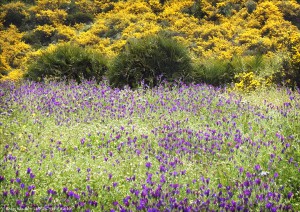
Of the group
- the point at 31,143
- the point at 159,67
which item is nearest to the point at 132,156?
the point at 31,143

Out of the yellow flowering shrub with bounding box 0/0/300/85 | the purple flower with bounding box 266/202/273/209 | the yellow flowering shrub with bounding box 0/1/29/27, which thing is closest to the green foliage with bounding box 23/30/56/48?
the yellow flowering shrub with bounding box 0/0/300/85

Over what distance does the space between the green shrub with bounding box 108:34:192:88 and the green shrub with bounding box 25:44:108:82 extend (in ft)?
2.94

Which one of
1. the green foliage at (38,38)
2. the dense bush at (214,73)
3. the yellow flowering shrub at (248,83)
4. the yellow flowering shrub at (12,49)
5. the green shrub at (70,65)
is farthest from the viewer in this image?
the green foliage at (38,38)

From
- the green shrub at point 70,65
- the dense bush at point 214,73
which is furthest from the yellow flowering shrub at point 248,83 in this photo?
the green shrub at point 70,65

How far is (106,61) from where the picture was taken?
10.5 m

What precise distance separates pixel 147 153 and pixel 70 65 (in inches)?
249

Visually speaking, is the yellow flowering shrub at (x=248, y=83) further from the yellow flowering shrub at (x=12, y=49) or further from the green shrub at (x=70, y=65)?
the yellow flowering shrub at (x=12, y=49)

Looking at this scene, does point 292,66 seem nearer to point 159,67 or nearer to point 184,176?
point 159,67

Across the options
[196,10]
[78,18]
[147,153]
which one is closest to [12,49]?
[78,18]

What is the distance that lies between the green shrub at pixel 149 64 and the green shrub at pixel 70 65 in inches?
35.3

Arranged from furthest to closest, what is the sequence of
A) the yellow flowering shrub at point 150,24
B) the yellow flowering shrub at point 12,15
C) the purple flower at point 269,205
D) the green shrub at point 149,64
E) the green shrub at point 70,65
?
the yellow flowering shrub at point 12,15 → the yellow flowering shrub at point 150,24 → the green shrub at point 70,65 → the green shrub at point 149,64 → the purple flower at point 269,205

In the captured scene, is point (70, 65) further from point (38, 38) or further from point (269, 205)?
point (38, 38)

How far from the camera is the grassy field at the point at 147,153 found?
120 inches

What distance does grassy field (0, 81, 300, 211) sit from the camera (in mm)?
3051
